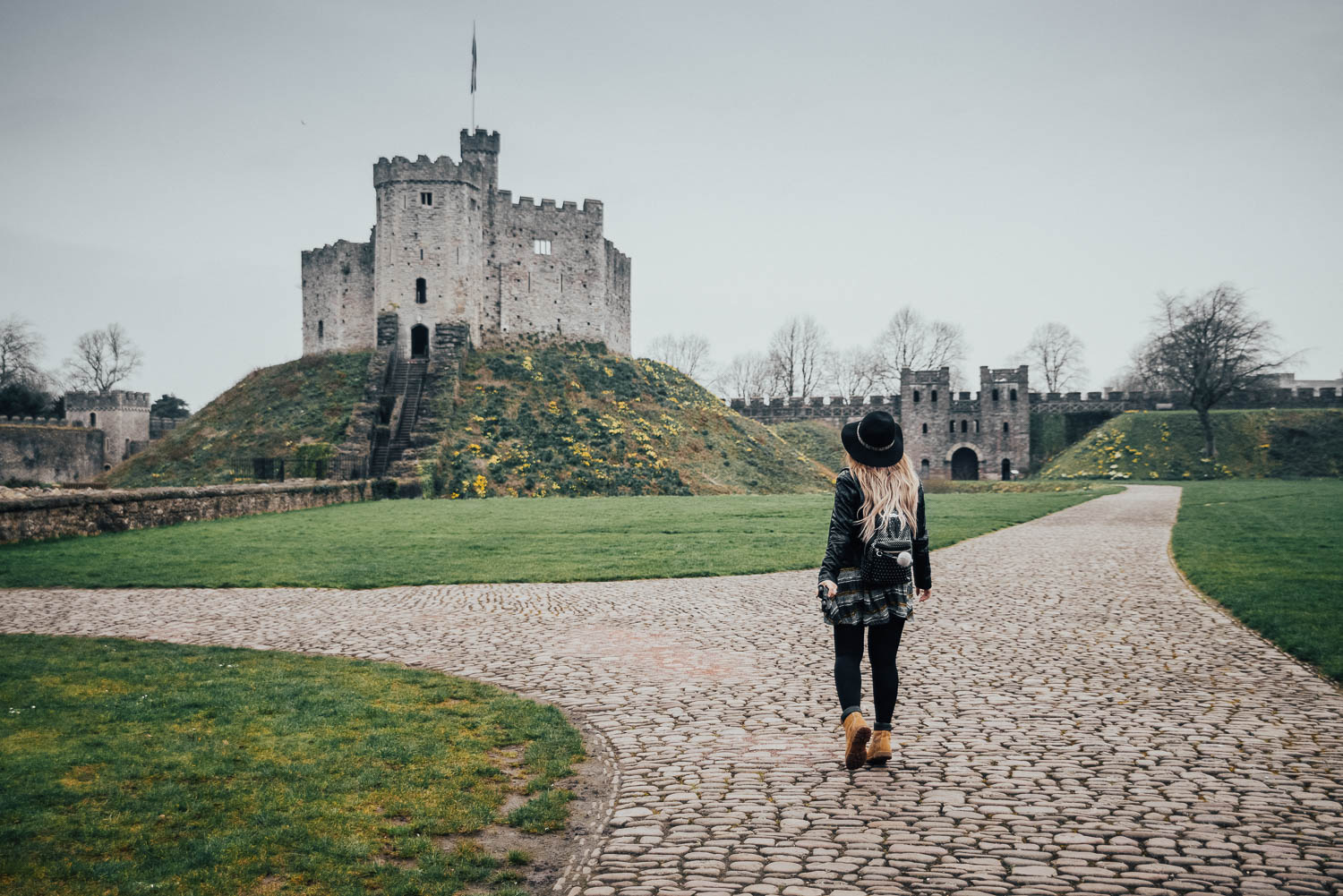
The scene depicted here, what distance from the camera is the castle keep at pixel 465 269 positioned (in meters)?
44.1

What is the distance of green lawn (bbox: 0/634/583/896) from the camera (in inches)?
149

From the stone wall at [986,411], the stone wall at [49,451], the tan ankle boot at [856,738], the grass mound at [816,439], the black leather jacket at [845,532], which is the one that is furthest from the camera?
the stone wall at [986,411]

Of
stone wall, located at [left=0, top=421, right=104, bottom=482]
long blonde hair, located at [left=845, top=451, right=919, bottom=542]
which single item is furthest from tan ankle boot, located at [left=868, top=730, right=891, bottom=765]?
stone wall, located at [left=0, top=421, right=104, bottom=482]

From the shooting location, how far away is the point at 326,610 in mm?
10469

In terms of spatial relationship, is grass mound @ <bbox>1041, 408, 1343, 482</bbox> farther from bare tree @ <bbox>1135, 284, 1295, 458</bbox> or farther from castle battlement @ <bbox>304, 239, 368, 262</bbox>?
castle battlement @ <bbox>304, 239, 368, 262</bbox>

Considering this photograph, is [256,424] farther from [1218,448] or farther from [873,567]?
[1218,448]

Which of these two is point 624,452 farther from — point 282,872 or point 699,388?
point 282,872

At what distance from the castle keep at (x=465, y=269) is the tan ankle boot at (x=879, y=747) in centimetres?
4205

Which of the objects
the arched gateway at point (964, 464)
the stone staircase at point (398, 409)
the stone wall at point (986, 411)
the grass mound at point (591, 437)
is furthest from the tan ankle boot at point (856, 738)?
the arched gateway at point (964, 464)

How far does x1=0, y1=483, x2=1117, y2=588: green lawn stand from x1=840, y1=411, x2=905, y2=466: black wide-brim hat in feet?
26.4

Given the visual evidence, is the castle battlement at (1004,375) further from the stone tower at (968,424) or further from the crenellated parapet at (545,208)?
the crenellated parapet at (545,208)

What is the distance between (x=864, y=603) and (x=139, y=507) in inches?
795

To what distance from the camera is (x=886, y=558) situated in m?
5.29

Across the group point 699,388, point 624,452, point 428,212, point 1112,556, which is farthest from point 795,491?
point 1112,556
